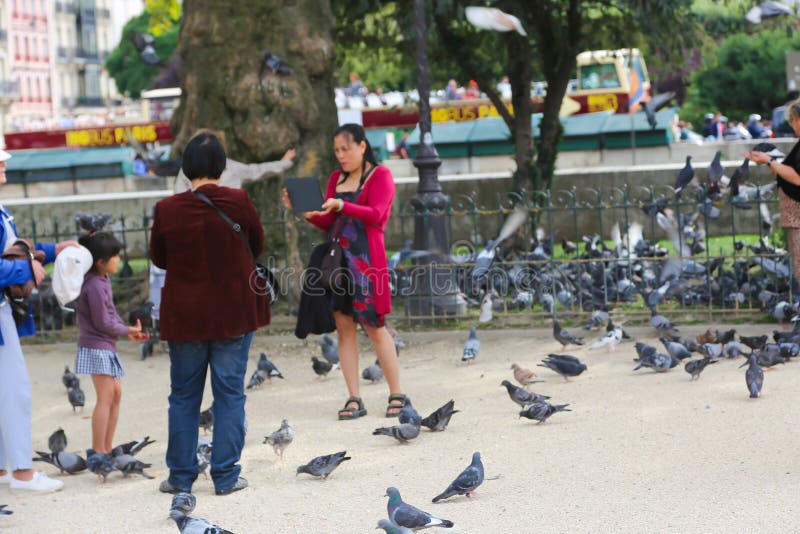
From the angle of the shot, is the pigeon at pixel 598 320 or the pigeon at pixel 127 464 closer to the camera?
the pigeon at pixel 127 464

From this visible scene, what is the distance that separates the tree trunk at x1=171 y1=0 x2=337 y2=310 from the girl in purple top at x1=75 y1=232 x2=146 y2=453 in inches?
215

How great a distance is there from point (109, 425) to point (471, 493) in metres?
2.24

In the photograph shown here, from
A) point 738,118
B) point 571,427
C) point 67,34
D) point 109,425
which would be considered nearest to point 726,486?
point 571,427

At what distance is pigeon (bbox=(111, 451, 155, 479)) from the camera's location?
6.48 m

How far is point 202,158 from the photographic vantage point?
5789 mm

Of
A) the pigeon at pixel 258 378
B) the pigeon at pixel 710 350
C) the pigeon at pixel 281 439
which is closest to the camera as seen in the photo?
the pigeon at pixel 281 439

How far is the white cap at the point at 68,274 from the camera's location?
633 centimetres

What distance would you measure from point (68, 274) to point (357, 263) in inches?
72.7

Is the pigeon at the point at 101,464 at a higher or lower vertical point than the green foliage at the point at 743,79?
lower

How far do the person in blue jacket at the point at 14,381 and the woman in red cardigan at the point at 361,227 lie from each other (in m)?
1.76

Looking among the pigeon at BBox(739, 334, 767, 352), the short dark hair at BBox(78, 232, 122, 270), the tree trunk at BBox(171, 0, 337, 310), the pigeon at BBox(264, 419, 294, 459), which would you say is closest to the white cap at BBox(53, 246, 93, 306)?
the short dark hair at BBox(78, 232, 122, 270)

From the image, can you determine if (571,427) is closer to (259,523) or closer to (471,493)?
(471,493)

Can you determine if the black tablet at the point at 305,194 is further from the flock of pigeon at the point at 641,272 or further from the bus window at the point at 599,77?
the bus window at the point at 599,77

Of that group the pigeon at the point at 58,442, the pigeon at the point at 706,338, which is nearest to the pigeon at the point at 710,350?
the pigeon at the point at 706,338
